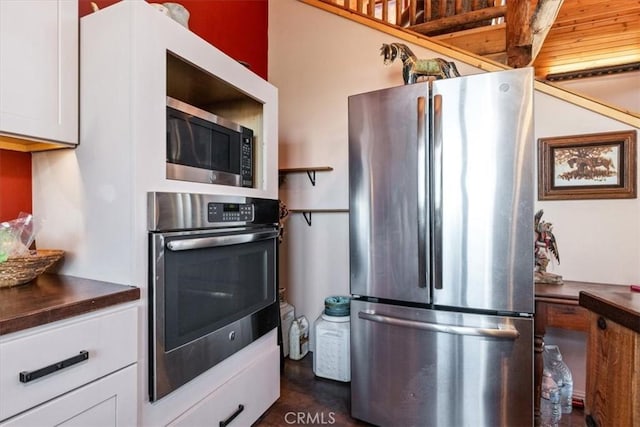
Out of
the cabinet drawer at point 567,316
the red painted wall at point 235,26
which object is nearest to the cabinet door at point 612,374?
the cabinet drawer at point 567,316

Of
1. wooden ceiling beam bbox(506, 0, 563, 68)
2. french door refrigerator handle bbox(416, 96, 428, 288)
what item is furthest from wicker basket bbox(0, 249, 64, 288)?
wooden ceiling beam bbox(506, 0, 563, 68)

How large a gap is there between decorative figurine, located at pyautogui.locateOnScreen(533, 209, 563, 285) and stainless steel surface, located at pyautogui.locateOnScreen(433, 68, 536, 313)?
49cm

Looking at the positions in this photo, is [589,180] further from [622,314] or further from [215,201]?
[215,201]

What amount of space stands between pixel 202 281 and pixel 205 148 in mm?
562

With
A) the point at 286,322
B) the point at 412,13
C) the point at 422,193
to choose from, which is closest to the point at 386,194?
the point at 422,193

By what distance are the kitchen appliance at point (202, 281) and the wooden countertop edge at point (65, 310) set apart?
0.09m

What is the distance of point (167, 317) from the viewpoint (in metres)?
1.10

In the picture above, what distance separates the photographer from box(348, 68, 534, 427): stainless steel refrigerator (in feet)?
4.54

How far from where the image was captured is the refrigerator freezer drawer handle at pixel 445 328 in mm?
1380

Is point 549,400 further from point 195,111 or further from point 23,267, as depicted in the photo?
point 23,267

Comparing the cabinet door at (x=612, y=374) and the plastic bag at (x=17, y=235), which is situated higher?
the plastic bag at (x=17, y=235)

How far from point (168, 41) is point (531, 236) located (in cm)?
163

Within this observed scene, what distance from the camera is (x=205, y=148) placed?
1.38 metres

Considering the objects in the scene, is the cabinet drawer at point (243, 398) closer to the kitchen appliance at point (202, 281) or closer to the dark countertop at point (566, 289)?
the kitchen appliance at point (202, 281)
